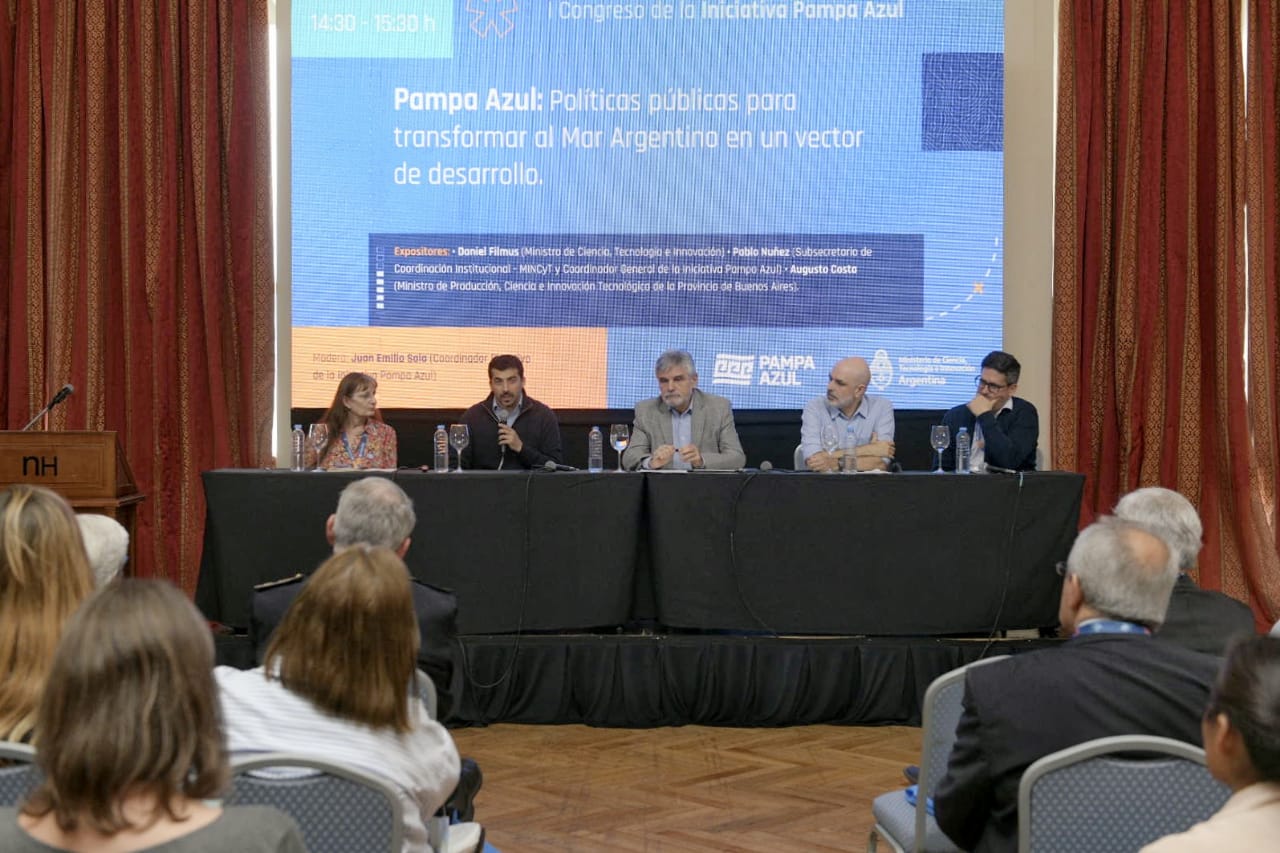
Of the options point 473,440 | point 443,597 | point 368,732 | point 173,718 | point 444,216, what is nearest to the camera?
point 173,718

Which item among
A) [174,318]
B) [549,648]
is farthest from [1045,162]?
[174,318]

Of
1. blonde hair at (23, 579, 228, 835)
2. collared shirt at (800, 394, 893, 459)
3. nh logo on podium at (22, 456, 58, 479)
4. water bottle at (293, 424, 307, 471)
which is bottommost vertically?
blonde hair at (23, 579, 228, 835)

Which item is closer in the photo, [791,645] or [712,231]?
[791,645]

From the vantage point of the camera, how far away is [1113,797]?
187 cm

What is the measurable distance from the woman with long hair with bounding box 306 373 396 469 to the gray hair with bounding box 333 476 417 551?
79.2 inches

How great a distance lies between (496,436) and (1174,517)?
3109mm

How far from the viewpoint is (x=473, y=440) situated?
5.62m

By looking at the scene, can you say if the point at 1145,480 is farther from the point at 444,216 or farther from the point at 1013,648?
the point at 444,216

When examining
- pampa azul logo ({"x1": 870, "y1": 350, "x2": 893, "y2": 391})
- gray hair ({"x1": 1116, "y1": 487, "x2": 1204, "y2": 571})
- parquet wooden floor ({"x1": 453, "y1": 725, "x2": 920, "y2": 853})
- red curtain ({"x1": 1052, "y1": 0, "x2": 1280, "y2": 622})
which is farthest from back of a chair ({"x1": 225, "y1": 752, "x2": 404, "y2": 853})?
red curtain ({"x1": 1052, "y1": 0, "x2": 1280, "y2": 622})

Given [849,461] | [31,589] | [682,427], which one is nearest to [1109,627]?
[31,589]

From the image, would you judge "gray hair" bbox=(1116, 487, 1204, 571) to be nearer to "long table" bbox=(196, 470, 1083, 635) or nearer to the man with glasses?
"long table" bbox=(196, 470, 1083, 635)

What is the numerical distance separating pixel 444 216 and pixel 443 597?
370cm

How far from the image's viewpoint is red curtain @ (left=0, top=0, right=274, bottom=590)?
643 centimetres

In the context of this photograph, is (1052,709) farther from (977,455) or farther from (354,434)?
(354,434)
